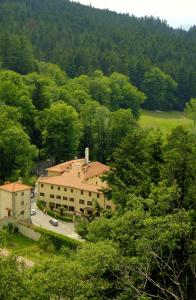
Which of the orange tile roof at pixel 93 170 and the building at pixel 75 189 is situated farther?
the orange tile roof at pixel 93 170

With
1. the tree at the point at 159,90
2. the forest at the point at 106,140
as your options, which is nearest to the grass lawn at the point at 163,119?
the tree at the point at 159,90

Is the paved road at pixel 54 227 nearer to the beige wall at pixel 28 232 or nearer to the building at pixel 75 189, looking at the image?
the beige wall at pixel 28 232

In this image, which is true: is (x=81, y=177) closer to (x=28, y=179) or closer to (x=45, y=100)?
(x=28, y=179)

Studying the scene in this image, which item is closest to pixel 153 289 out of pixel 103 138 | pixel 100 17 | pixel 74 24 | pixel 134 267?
pixel 134 267

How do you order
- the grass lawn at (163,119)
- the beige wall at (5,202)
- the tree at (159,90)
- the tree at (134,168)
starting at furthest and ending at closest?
the tree at (159,90) → the grass lawn at (163,119) → the beige wall at (5,202) → the tree at (134,168)

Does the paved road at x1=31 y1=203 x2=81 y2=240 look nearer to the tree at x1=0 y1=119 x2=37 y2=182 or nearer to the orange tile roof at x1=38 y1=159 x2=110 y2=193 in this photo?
the orange tile roof at x1=38 y1=159 x2=110 y2=193

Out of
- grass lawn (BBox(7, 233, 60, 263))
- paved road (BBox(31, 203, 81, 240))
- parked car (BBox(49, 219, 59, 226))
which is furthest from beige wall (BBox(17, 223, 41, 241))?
parked car (BBox(49, 219, 59, 226))
